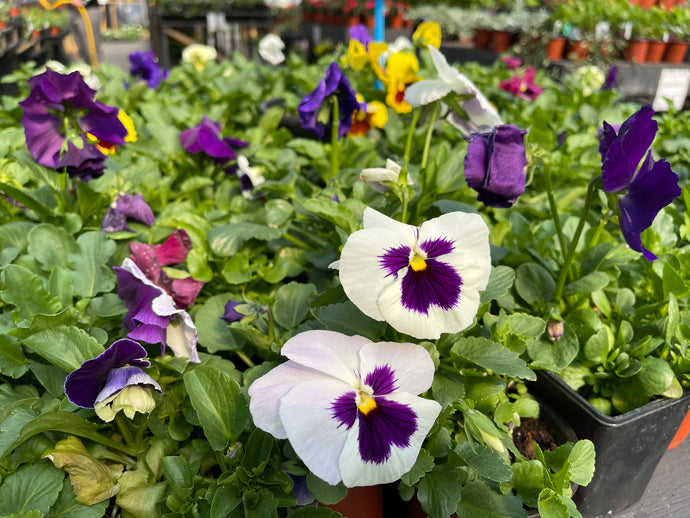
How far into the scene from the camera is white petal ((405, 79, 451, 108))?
95 cm

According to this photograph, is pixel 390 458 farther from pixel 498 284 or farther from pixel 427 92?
pixel 427 92

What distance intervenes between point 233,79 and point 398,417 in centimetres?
170

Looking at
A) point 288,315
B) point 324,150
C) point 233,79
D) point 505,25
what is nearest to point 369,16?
point 505,25

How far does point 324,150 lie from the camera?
53.8 inches

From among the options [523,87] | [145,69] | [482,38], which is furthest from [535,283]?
[482,38]

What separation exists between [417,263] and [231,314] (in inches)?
15.3

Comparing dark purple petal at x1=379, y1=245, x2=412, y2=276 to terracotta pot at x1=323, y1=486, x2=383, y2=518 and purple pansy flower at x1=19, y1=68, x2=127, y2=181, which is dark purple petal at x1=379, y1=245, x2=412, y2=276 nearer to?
terracotta pot at x1=323, y1=486, x2=383, y2=518

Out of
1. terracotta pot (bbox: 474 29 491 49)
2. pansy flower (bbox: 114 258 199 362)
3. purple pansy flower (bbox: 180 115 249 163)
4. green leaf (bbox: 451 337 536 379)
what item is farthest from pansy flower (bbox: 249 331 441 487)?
terracotta pot (bbox: 474 29 491 49)

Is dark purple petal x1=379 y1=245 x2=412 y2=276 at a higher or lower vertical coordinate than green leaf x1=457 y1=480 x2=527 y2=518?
higher

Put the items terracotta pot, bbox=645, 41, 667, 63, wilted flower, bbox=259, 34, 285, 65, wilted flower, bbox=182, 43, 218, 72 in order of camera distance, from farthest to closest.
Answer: terracotta pot, bbox=645, 41, 667, 63 → wilted flower, bbox=182, 43, 218, 72 → wilted flower, bbox=259, 34, 285, 65

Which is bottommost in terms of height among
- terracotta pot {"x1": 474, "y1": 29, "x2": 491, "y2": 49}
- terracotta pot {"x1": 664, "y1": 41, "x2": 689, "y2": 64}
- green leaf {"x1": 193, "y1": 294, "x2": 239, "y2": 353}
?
terracotta pot {"x1": 474, "y1": 29, "x2": 491, "y2": 49}

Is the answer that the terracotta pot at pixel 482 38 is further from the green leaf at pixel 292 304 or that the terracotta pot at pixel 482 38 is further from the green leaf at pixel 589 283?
the green leaf at pixel 292 304

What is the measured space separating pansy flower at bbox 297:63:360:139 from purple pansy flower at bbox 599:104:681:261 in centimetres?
57

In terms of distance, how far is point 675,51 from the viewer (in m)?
4.28
